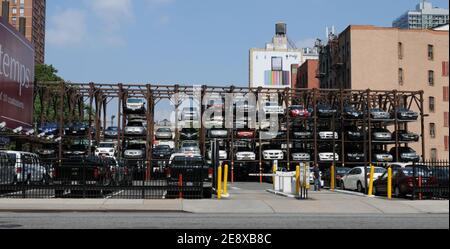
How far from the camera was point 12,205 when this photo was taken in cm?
1808

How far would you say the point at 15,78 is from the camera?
106ft

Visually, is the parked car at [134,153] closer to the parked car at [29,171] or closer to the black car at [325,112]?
the black car at [325,112]

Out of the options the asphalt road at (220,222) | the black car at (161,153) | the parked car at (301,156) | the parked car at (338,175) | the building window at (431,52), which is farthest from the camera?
the building window at (431,52)

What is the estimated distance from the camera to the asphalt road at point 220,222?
1258cm

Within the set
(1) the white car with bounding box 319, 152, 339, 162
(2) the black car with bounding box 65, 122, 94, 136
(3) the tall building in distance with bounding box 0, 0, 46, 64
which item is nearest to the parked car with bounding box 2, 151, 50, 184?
(2) the black car with bounding box 65, 122, 94, 136

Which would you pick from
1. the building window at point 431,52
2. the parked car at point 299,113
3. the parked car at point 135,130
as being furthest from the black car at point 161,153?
the building window at point 431,52

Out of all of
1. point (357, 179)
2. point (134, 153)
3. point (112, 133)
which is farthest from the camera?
point (112, 133)

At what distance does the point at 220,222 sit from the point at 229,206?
186 inches

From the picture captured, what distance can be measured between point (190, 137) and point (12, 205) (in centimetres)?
2868

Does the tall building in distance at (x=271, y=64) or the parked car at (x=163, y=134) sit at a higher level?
the tall building in distance at (x=271, y=64)

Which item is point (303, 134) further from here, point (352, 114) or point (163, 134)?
point (163, 134)

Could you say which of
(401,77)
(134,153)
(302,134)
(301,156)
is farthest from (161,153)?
(401,77)

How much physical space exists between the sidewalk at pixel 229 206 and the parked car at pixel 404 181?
1747mm

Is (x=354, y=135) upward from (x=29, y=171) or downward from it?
upward
